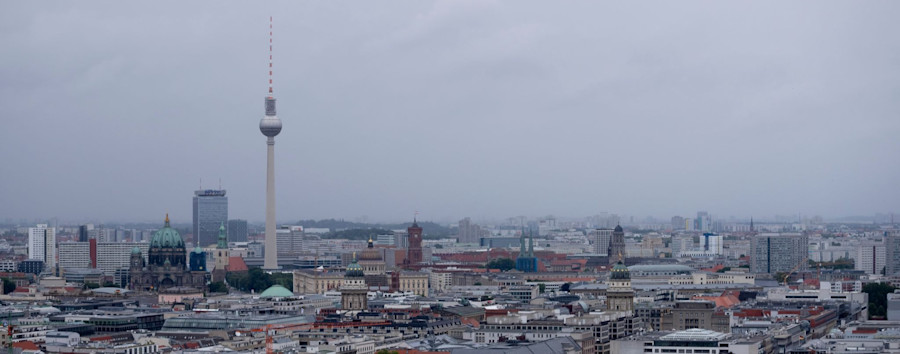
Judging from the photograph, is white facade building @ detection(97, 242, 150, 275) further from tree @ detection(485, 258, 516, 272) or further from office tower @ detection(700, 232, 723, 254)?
office tower @ detection(700, 232, 723, 254)

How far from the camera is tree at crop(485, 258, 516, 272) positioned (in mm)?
147125

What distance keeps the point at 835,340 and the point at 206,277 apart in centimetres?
6315

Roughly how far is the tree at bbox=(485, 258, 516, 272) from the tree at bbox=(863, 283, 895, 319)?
4620 cm

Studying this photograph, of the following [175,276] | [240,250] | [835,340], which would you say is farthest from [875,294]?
[240,250]

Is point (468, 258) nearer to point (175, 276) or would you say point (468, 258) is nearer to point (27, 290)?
point (175, 276)

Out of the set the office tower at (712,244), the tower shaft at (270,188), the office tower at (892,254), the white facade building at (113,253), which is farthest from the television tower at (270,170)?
the office tower at (712,244)

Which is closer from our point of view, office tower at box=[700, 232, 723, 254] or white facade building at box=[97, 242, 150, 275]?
white facade building at box=[97, 242, 150, 275]

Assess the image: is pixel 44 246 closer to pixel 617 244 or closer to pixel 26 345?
pixel 617 244

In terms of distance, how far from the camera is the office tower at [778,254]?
146 metres

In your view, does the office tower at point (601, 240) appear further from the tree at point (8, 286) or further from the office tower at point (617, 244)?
the tree at point (8, 286)

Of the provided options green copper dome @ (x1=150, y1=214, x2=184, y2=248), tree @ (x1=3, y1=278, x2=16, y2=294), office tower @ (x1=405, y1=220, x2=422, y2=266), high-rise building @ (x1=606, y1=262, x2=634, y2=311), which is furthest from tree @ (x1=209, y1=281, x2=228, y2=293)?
high-rise building @ (x1=606, y1=262, x2=634, y2=311)

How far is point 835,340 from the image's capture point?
67.9 m

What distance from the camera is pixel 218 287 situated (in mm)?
118062

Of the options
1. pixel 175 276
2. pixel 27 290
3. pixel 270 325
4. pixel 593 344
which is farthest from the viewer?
pixel 175 276
